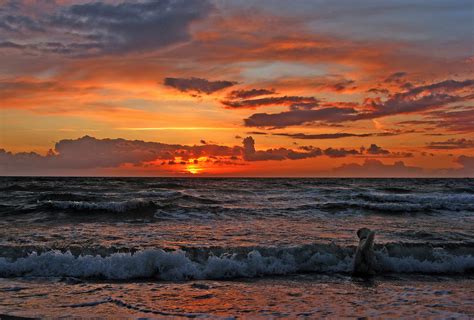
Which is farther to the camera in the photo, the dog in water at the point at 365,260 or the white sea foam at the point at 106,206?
the white sea foam at the point at 106,206

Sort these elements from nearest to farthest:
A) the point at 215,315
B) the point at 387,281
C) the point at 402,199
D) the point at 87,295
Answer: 1. the point at 215,315
2. the point at 87,295
3. the point at 387,281
4. the point at 402,199

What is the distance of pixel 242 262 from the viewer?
1128 cm

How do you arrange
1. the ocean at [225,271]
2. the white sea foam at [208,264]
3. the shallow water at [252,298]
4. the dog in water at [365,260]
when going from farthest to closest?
1. the dog in water at [365,260]
2. the white sea foam at [208,264]
3. the ocean at [225,271]
4. the shallow water at [252,298]

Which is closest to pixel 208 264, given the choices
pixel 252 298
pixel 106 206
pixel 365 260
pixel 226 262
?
pixel 226 262

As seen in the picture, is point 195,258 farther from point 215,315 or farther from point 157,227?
point 157,227

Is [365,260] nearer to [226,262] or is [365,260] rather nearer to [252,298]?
[226,262]

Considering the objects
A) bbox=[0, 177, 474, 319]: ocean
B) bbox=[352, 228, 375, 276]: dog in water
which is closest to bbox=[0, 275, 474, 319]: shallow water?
bbox=[0, 177, 474, 319]: ocean

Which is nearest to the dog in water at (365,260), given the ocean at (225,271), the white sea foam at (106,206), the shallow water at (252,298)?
the ocean at (225,271)

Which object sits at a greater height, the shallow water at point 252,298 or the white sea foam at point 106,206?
the white sea foam at point 106,206

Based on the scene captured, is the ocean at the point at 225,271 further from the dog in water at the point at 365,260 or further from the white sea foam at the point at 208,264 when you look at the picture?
the dog in water at the point at 365,260

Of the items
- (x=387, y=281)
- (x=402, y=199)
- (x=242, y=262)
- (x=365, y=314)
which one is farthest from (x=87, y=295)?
(x=402, y=199)

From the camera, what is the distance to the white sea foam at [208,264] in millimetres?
10641

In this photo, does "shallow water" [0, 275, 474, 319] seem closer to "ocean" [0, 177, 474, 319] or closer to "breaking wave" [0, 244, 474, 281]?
"ocean" [0, 177, 474, 319]

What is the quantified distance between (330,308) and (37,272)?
7.12 metres
